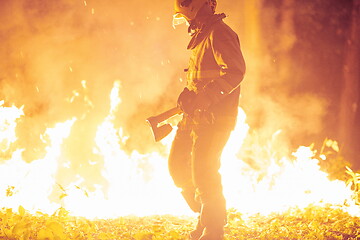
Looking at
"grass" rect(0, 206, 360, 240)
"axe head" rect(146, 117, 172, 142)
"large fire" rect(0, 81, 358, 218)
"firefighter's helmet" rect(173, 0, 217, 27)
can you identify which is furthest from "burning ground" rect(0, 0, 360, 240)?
"firefighter's helmet" rect(173, 0, 217, 27)

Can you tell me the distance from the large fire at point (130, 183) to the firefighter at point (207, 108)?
5.17 ft

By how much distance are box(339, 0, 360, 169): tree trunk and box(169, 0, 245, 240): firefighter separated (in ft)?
13.6

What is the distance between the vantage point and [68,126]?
219 inches

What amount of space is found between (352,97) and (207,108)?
4.51m

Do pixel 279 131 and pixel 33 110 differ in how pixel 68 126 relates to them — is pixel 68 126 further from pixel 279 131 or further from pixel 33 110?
pixel 279 131

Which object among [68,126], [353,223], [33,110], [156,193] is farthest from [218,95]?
[33,110]

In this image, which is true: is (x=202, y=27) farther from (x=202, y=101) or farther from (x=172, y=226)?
(x=172, y=226)

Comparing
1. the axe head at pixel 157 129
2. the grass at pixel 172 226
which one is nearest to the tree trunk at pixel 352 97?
the grass at pixel 172 226

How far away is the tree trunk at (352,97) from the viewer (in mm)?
6590

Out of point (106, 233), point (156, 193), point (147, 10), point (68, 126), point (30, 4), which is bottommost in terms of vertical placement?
point (106, 233)

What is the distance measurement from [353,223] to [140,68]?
445 centimetres

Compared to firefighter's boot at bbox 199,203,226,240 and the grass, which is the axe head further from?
the grass

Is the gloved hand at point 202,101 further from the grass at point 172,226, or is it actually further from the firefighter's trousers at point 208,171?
the grass at point 172,226

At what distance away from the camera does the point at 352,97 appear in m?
6.66
